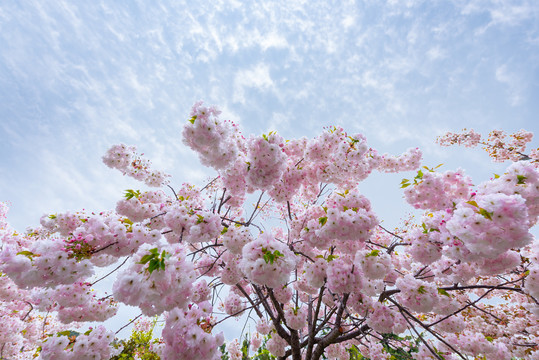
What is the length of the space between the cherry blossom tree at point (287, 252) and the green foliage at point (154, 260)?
2cm

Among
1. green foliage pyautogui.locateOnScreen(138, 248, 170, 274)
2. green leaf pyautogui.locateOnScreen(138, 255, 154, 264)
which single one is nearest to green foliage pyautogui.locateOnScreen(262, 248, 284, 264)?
green foliage pyautogui.locateOnScreen(138, 248, 170, 274)

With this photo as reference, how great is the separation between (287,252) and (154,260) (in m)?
A: 1.55

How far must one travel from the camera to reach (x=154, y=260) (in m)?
2.46

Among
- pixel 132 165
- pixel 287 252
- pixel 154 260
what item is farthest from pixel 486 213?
pixel 132 165

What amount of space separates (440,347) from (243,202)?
6.12 meters

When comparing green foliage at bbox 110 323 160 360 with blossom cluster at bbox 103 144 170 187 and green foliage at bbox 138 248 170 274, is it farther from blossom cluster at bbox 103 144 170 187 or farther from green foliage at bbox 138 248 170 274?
green foliage at bbox 138 248 170 274

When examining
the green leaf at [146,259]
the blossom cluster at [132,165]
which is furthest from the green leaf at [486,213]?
the blossom cluster at [132,165]

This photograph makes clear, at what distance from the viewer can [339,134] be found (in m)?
5.27

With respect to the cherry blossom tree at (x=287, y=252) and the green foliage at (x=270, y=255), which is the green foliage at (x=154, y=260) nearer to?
the cherry blossom tree at (x=287, y=252)

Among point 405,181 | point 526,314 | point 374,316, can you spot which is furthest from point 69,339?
point 526,314

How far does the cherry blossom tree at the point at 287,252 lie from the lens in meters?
2.82

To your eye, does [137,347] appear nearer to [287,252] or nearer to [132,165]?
[132,165]

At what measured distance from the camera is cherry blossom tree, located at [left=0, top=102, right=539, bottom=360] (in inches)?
111

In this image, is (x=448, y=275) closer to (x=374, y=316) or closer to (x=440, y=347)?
(x=374, y=316)
